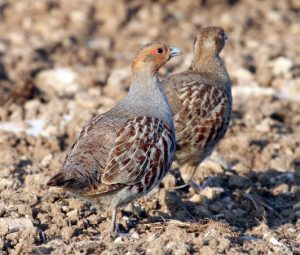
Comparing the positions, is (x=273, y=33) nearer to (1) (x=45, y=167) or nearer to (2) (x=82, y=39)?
(2) (x=82, y=39)

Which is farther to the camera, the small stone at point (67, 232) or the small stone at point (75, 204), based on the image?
the small stone at point (75, 204)

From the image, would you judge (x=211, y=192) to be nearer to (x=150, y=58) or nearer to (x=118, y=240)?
(x=150, y=58)

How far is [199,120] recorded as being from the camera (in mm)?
7414

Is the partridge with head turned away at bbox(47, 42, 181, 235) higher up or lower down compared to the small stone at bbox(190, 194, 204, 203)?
higher up

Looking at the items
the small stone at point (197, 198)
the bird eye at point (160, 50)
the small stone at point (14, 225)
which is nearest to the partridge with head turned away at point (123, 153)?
the bird eye at point (160, 50)

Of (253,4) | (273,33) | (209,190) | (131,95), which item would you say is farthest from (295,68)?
(131,95)

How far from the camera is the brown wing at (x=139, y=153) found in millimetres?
5715

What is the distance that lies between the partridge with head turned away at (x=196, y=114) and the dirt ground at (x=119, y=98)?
10.2 inches

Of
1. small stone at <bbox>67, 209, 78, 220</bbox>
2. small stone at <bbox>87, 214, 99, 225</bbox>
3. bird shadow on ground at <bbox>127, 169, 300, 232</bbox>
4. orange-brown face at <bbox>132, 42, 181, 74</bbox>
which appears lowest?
bird shadow on ground at <bbox>127, 169, 300, 232</bbox>

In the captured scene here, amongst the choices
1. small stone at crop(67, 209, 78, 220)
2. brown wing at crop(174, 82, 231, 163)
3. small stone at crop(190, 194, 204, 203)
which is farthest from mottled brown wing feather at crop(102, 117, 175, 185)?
brown wing at crop(174, 82, 231, 163)

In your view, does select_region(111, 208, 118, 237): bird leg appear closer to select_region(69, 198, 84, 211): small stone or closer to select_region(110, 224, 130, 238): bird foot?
select_region(110, 224, 130, 238): bird foot

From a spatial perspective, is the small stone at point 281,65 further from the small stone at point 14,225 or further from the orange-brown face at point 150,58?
the small stone at point 14,225

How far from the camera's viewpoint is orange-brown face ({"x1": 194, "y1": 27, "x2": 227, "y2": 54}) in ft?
26.8

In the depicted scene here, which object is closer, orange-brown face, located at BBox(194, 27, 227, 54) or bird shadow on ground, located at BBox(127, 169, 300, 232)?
bird shadow on ground, located at BBox(127, 169, 300, 232)
